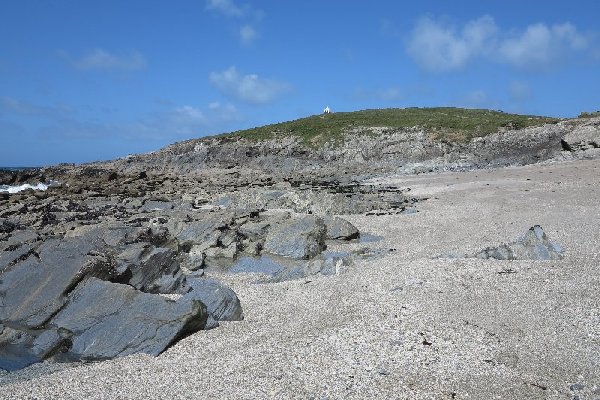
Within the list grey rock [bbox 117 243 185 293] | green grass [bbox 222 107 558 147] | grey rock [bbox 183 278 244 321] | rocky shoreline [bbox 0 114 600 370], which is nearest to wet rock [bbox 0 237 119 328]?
rocky shoreline [bbox 0 114 600 370]

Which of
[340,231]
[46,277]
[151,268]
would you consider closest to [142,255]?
[151,268]

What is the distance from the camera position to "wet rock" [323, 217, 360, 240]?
74.1ft

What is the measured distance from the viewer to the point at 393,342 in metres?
11.1

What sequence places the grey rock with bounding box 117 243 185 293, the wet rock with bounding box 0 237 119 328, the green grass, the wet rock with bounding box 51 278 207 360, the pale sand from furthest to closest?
the green grass, the grey rock with bounding box 117 243 185 293, the wet rock with bounding box 0 237 119 328, the wet rock with bounding box 51 278 207 360, the pale sand

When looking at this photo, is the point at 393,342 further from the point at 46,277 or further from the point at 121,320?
the point at 46,277

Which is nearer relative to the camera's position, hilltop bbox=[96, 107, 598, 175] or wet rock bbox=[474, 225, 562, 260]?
wet rock bbox=[474, 225, 562, 260]

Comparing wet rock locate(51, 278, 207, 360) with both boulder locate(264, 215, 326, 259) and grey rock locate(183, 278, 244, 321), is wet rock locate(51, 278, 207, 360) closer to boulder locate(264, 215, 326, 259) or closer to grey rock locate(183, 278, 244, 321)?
grey rock locate(183, 278, 244, 321)

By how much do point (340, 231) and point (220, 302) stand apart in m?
10.1

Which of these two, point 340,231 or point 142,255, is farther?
point 340,231

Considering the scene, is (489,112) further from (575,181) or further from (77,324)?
(77,324)

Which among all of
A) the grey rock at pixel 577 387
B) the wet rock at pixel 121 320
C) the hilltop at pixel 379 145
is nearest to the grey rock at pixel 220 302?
the wet rock at pixel 121 320

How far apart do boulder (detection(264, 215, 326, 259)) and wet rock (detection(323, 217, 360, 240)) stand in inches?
32.9

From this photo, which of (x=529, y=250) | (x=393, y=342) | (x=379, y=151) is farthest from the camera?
(x=379, y=151)

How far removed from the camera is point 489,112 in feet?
307
